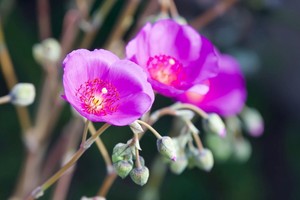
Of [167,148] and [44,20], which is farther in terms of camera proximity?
[44,20]

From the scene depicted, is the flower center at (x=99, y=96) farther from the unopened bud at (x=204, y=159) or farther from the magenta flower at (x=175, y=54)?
the unopened bud at (x=204, y=159)

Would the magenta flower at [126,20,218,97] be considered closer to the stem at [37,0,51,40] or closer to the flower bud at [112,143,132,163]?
the flower bud at [112,143,132,163]

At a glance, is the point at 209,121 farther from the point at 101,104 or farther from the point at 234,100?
the point at 234,100


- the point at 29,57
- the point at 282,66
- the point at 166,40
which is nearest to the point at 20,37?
the point at 29,57

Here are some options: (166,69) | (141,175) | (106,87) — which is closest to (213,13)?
(166,69)

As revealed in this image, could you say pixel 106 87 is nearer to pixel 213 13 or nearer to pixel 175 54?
pixel 175 54

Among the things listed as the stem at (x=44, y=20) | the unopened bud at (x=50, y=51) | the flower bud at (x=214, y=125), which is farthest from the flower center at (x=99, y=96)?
the stem at (x=44, y=20)

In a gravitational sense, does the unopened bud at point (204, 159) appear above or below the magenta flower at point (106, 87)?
below

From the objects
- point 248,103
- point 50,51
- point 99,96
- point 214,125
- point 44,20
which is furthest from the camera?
point 248,103
